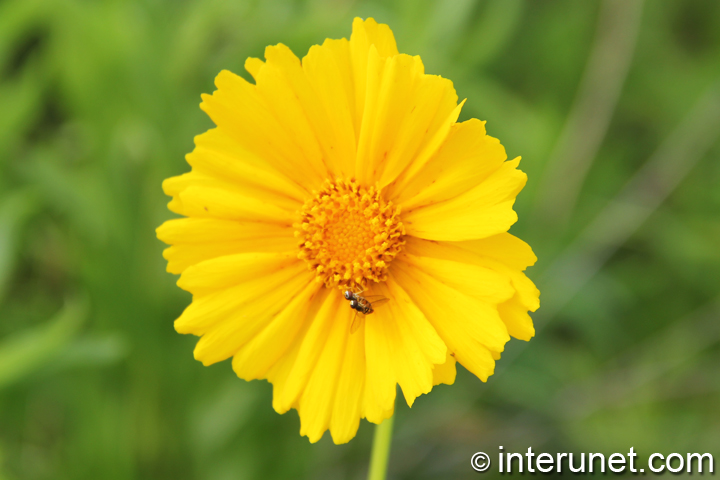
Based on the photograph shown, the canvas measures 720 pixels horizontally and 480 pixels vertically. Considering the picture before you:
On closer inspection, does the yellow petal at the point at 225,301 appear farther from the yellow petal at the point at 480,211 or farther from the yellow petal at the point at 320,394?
the yellow petal at the point at 480,211

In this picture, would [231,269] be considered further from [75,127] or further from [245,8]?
[75,127]

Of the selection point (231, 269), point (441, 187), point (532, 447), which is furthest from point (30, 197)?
point (532, 447)

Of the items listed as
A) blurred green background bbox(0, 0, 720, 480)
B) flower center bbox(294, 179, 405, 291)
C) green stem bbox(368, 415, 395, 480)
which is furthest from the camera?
blurred green background bbox(0, 0, 720, 480)

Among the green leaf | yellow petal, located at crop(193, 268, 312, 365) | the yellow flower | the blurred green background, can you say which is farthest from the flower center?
the blurred green background

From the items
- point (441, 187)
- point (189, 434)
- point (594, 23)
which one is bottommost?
point (189, 434)

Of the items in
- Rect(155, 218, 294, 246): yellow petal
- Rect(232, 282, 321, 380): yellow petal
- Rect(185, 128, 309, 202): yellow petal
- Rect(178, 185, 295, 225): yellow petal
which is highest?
Rect(185, 128, 309, 202): yellow petal

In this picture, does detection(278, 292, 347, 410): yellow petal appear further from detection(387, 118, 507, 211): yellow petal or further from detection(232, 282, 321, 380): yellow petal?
detection(387, 118, 507, 211): yellow petal
